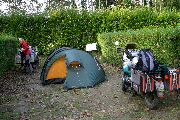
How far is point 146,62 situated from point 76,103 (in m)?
2.36

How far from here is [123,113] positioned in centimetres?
559

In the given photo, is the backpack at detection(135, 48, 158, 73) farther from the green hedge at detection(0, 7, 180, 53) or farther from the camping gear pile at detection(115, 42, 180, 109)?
the green hedge at detection(0, 7, 180, 53)

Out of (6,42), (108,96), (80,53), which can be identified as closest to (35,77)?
(6,42)

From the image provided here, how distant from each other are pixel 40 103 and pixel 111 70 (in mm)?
5578

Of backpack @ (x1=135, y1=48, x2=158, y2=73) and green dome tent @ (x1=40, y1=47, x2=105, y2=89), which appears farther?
green dome tent @ (x1=40, y1=47, x2=105, y2=89)

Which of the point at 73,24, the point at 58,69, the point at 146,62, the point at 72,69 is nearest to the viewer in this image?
the point at 146,62

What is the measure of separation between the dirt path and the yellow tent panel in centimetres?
47

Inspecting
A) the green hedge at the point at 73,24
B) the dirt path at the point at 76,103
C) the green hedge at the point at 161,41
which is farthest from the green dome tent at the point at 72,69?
the green hedge at the point at 73,24

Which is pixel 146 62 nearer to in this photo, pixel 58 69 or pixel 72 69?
pixel 72 69

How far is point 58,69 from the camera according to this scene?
362 inches

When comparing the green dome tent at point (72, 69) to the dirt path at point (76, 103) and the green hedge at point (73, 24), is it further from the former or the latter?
the green hedge at point (73, 24)

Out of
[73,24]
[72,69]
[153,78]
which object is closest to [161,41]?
[72,69]

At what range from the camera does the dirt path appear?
17.9 ft

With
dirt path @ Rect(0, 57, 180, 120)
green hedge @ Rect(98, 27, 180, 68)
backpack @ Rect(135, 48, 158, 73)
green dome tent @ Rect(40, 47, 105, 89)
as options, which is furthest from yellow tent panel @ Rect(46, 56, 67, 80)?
backpack @ Rect(135, 48, 158, 73)
